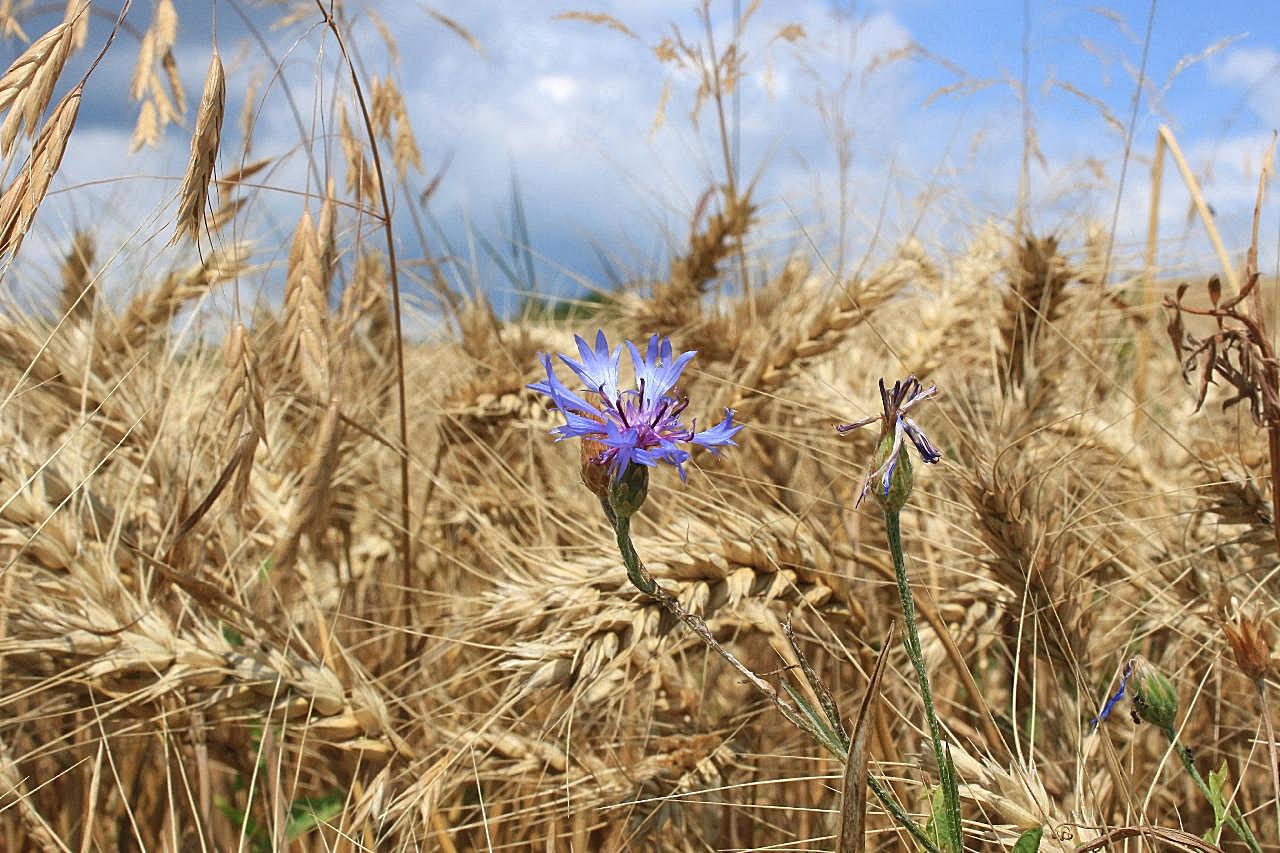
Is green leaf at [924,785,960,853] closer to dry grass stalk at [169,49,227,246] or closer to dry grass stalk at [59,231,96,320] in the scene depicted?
dry grass stalk at [169,49,227,246]

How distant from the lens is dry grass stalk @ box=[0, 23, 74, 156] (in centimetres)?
100

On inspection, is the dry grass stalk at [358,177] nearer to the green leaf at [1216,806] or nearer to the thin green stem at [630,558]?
the thin green stem at [630,558]

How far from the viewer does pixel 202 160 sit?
38.7 inches

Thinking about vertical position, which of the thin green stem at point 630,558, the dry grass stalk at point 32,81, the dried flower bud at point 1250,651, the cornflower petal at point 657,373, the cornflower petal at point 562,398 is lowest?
the dried flower bud at point 1250,651

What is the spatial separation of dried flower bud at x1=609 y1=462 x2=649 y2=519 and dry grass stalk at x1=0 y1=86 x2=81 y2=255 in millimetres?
641

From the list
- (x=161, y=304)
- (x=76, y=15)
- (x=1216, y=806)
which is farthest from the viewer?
(x=161, y=304)

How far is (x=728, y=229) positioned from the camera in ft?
8.37

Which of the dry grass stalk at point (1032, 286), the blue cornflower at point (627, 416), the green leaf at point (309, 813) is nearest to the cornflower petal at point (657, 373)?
the blue cornflower at point (627, 416)

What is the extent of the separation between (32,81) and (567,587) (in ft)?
2.63

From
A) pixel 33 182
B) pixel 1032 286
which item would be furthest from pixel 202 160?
pixel 1032 286

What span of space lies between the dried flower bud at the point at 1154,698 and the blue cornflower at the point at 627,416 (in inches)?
18.1

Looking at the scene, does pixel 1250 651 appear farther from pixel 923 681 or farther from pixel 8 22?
pixel 8 22

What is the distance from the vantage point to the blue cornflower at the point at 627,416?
0.64m

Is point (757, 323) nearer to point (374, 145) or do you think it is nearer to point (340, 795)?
point (374, 145)
